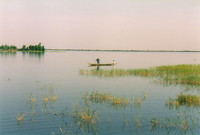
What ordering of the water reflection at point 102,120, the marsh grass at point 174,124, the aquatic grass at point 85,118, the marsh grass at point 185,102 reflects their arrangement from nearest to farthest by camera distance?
the water reflection at point 102,120, the marsh grass at point 174,124, the aquatic grass at point 85,118, the marsh grass at point 185,102

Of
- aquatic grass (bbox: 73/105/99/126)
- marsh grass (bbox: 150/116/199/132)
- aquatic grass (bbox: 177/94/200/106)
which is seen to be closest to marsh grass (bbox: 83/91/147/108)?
aquatic grass (bbox: 177/94/200/106)


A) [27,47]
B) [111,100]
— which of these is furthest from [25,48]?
[111,100]

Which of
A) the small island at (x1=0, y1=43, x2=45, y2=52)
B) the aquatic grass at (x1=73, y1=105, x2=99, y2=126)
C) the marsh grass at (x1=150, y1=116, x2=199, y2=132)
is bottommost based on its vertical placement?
the marsh grass at (x1=150, y1=116, x2=199, y2=132)

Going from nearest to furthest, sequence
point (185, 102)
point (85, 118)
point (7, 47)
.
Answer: point (85, 118) < point (185, 102) < point (7, 47)

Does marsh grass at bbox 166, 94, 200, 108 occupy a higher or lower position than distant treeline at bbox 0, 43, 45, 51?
lower

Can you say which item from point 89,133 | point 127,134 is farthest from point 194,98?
point 89,133

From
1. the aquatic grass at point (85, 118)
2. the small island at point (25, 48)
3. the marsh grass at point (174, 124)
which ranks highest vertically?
the small island at point (25, 48)

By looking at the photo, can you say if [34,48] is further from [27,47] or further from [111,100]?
[111,100]

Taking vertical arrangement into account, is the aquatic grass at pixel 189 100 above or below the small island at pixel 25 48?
below

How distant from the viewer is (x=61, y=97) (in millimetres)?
19453

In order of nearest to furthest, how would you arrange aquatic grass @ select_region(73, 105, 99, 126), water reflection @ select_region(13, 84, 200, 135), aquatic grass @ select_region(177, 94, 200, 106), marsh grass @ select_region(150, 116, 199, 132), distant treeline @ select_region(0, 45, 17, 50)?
water reflection @ select_region(13, 84, 200, 135) → marsh grass @ select_region(150, 116, 199, 132) → aquatic grass @ select_region(73, 105, 99, 126) → aquatic grass @ select_region(177, 94, 200, 106) → distant treeline @ select_region(0, 45, 17, 50)

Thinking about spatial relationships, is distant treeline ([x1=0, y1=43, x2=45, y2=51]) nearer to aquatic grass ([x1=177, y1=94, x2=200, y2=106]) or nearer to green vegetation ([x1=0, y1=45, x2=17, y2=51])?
green vegetation ([x1=0, y1=45, x2=17, y2=51])

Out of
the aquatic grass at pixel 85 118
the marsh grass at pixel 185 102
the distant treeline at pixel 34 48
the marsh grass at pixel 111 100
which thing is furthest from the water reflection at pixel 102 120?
the distant treeline at pixel 34 48

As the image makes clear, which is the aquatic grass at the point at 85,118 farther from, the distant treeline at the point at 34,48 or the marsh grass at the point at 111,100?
the distant treeline at the point at 34,48
